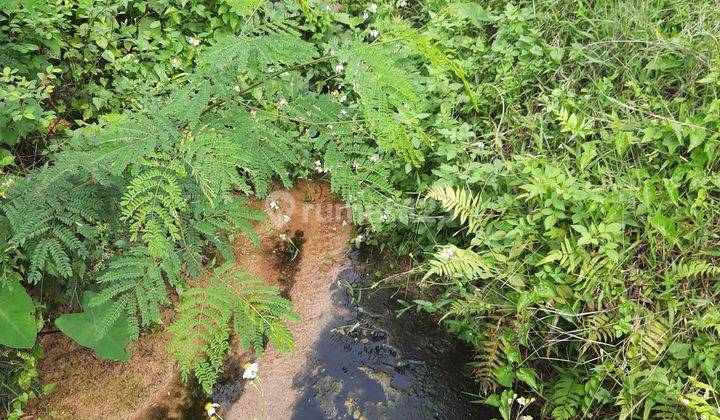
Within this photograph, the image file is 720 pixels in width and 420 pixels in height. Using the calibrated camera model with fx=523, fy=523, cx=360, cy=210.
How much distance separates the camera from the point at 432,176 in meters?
3.60

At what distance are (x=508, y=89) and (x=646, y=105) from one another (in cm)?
86

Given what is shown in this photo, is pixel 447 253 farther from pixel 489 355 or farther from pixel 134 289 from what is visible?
pixel 134 289

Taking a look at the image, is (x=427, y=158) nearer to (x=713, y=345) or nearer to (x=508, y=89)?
(x=508, y=89)

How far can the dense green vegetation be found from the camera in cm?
227

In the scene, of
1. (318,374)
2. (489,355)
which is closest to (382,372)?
(318,374)

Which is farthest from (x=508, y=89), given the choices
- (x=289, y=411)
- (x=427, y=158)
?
(x=289, y=411)

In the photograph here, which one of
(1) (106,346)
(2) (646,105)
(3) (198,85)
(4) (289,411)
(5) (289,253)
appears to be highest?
(3) (198,85)

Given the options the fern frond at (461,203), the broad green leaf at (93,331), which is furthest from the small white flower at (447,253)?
the broad green leaf at (93,331)

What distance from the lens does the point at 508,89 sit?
3.59m

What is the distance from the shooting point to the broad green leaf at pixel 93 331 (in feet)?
8.89

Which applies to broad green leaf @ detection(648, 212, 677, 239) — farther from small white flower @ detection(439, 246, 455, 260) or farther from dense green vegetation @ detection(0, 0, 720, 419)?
small white flower @ detection(439, 246, 455, 260)

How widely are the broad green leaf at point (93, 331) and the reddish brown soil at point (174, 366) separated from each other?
21.1 inches

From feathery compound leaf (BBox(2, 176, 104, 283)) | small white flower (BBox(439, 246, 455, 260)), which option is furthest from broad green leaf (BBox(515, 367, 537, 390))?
feathery compound leaf (BBox(2, 176, 104, 283))

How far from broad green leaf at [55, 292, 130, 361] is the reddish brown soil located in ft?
1.75
